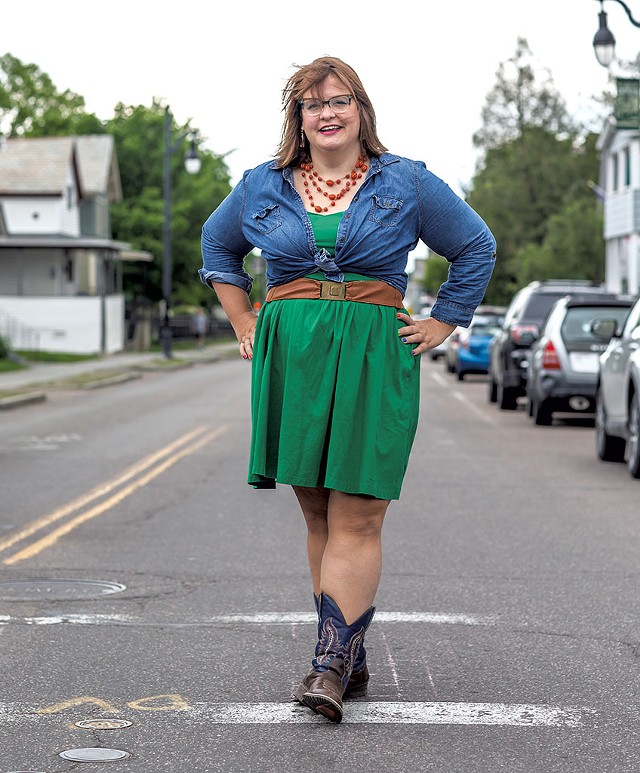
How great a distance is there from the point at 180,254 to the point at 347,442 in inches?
2245

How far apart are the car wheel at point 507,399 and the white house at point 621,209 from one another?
26.4m

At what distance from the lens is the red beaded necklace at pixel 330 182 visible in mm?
4957

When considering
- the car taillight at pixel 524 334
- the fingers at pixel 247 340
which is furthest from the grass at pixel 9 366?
the fingers at pixel 247 340

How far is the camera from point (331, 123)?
4.91 m

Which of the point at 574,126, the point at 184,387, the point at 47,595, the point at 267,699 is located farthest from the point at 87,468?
the point at 574,126

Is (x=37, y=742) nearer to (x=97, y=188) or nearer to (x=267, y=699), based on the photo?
(x=267, y=699)

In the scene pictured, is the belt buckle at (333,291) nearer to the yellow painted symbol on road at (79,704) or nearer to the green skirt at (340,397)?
the green skirt at (340,397)

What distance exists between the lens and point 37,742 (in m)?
4.51

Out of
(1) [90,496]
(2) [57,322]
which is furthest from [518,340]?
(2) [57,322]

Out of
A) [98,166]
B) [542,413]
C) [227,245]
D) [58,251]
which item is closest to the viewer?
[227,245]

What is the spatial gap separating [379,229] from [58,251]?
161 ft

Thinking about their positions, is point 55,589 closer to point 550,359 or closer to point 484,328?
point 550,359

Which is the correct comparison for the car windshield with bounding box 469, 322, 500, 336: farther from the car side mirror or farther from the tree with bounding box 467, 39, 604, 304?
the tree with bounding box 467, 39, 604, 304

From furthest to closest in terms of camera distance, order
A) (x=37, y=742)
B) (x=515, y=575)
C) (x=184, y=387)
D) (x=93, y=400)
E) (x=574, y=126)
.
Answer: (x=574, y=126), (x=184, y=387), (x=93, y=400), (x=515, y=575), (x=37, y=742)
